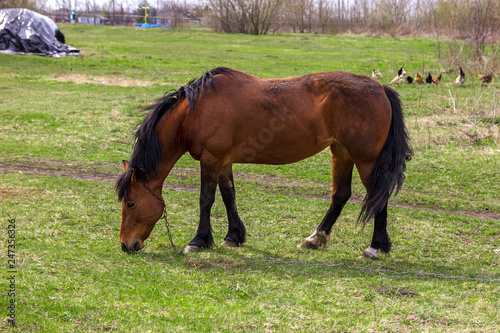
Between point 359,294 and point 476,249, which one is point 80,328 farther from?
point 476,249

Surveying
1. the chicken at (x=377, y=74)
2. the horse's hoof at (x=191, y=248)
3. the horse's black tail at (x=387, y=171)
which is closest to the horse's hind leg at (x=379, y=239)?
the horse's black tail at (x=387, y=171)

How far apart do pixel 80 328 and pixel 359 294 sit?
225 cm

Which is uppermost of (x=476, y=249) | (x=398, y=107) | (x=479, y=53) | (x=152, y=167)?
(x=479, y=53)

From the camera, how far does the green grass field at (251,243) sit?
396cm

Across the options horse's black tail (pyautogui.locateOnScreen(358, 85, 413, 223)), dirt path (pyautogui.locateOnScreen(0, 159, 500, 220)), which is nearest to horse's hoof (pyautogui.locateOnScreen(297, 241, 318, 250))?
horse's black tail (pyautogui.locateOnScreen(358, 85, 413, 223))

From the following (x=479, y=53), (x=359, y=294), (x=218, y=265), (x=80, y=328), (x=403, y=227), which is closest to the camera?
(x=80, y=328)

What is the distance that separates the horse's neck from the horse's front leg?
355 millimetres

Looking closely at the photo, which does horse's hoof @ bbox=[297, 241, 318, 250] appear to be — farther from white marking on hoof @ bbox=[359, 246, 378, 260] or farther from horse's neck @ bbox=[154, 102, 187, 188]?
horse's neck @ bbox=[154, 102, 187, 188]

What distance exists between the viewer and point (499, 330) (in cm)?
373

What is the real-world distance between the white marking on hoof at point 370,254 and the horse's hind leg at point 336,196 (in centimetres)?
48

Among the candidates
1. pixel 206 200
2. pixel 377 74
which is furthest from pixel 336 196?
pixel 377 74

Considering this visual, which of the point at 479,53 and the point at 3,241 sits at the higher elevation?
the point at 479,53

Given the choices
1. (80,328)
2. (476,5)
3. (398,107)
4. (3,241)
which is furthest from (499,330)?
(476,5)

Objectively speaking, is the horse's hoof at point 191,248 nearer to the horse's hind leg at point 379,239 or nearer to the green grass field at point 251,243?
the green grass field at point 251,243
